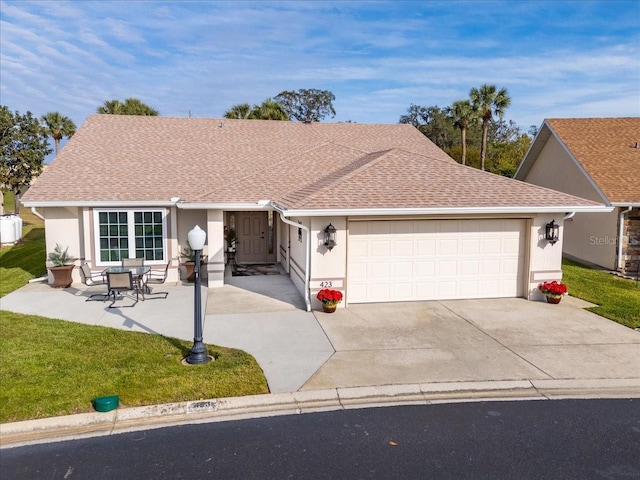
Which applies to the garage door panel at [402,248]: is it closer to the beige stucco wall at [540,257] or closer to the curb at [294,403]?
the beige stucco wall at [540,257]

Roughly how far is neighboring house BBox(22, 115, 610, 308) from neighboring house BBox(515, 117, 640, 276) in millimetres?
5213

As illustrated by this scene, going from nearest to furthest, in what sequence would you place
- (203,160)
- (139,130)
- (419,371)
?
1. (419,371)
2. (203,160)
3. (139,130)

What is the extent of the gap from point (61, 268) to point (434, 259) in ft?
34.7

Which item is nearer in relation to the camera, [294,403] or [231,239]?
[294,403]

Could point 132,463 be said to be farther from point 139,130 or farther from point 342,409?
point 139,130

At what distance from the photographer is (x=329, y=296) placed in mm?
11453

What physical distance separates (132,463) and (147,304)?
734 centimetres

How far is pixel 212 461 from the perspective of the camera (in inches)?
217

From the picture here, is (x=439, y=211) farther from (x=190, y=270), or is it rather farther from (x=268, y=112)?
(x=268, y=112)

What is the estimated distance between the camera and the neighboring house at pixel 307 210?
40.2 feet

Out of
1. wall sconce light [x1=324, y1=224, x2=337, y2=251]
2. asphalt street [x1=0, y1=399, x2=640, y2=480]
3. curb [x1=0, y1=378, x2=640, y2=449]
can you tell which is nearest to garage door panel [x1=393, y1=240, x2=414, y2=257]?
wall sconce light [x1=324, y1=224, x2=337, y2=251]

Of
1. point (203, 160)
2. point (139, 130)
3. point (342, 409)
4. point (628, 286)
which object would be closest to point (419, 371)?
point (342, 409)

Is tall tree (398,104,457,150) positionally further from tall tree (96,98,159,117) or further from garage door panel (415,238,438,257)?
garage door panel (415,238,438,257)

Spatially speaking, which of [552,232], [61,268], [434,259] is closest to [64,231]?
[61,268]
